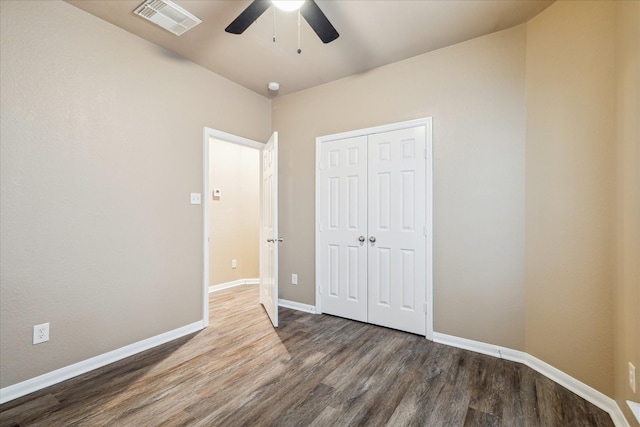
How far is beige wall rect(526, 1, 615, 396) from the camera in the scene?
1.80 m

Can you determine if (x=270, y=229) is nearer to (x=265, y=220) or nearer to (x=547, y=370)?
(x=265, y=220)

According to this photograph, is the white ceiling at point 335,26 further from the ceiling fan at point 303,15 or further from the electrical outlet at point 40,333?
the electrical outlet at point 40,333

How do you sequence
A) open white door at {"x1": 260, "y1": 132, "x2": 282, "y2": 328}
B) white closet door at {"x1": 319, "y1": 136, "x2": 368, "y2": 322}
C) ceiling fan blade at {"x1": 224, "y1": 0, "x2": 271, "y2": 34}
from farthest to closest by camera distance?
white closet door at {"x1": 319, "y1": 136, "x2": 368, "y2": 322}
open white door at {"x1": 260, "y1": 132, "x2": 282, "y2": 328}
ceiling fan blade at {"x1": 224, "y1": 0, "x2": 271, "y2": 34}

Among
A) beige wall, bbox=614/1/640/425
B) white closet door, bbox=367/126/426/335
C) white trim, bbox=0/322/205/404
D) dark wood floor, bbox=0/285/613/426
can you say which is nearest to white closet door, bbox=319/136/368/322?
white closet door, bbox=367/126/426/335

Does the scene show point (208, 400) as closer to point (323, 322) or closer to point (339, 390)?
point (339, 390)

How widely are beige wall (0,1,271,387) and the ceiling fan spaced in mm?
1298

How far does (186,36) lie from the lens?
253 cm

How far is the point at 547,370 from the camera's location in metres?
2.13

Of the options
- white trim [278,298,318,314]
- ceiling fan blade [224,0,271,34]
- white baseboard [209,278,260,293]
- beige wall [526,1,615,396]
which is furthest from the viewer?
white baseboard [209,278,260,293]

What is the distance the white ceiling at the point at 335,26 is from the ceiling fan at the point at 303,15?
398 millimetres

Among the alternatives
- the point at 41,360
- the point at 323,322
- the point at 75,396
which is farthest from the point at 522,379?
the point at 41,360

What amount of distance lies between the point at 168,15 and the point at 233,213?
3.14 meters

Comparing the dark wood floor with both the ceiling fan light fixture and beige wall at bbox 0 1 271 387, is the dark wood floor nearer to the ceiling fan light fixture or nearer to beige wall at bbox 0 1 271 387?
beige wall at bbox 0 1 271 387

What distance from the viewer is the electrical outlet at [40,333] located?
78.5 inches
